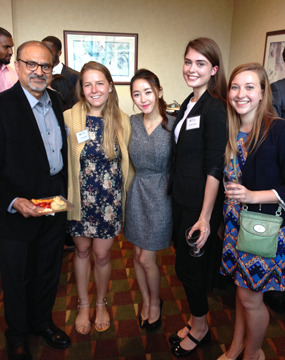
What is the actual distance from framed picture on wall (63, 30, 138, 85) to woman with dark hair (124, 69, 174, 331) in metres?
3.67

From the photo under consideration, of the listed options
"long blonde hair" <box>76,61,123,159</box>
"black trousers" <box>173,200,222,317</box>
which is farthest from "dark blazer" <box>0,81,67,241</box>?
"black trousers" <box>173,200,222,317</box>

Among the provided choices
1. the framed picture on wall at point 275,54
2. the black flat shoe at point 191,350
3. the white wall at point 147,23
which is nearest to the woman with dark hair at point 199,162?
the black flat shoe at point 191,350

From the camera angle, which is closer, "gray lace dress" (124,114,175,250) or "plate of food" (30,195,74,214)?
"plate of food" (30,195,74,214)

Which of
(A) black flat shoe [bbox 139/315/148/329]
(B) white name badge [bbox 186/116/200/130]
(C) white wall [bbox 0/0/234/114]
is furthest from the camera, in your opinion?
(C) white wall [bbox 0/0/234/114]

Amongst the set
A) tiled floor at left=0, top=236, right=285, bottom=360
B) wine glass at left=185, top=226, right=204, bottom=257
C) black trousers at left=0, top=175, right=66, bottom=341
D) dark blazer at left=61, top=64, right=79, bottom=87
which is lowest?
tiled floor at left=0, top=236, right=285, bottom=360

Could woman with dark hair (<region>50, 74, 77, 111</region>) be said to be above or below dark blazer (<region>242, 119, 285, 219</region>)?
above

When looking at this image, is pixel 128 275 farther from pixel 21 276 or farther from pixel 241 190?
pixel 241 190

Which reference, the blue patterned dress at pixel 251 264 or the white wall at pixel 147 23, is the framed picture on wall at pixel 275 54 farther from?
the blue patterned dress at pixel 251 264

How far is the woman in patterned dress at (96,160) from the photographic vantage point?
1.96m

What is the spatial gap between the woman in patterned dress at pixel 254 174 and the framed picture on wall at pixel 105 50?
421 cm

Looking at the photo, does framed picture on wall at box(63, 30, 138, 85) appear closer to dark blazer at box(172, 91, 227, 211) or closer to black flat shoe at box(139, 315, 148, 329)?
dark blazer at box(172, 91, 227, 211)

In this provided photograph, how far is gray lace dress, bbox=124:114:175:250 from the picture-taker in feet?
6.38

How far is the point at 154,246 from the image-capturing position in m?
2.03

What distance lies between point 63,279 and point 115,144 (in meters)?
1.45
